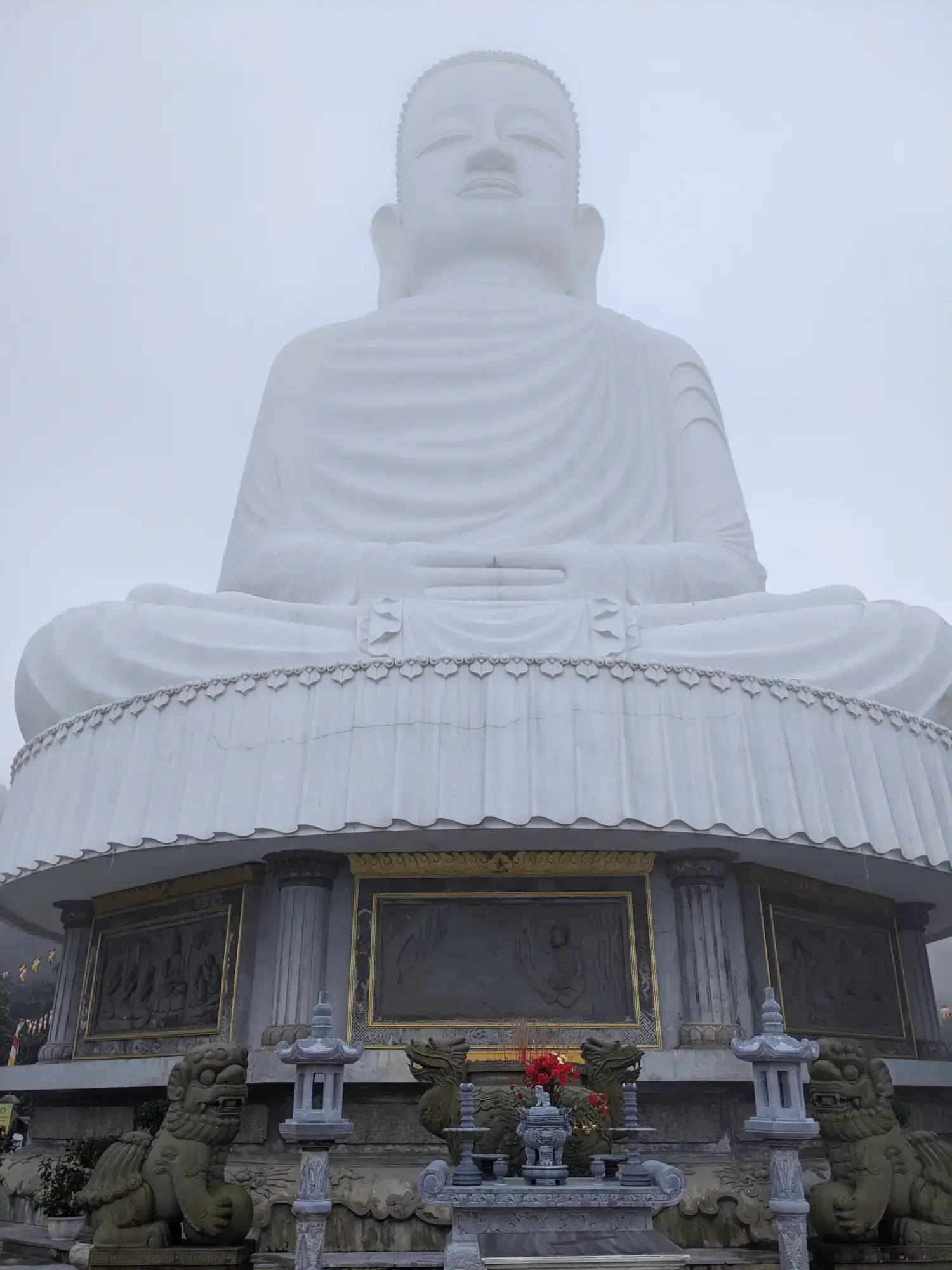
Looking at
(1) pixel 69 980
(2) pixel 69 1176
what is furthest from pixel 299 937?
(1) pixel 69 980

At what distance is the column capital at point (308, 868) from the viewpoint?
802 cm

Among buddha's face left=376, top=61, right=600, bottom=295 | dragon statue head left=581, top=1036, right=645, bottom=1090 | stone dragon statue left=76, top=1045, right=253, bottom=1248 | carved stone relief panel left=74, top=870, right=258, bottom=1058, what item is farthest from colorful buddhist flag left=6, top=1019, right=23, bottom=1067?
buddha's face left=376, top=61, right=600, bottom=295

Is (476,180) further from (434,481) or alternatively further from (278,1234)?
(278,1234)

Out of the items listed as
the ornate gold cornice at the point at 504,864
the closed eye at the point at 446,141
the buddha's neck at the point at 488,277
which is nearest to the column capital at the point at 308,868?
the ornate gold cornice at the point at 504,864

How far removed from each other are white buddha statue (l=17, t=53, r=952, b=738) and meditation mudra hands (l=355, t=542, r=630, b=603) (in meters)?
0.02

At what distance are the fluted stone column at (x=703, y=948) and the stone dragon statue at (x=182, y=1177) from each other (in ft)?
9.81

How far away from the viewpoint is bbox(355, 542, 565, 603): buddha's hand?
9.32m

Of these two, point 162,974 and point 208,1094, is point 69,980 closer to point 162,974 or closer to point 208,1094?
point 162,974

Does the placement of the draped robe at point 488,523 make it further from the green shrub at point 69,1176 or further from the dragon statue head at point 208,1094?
the green shrub at point 69,1176

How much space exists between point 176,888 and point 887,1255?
5.45 m

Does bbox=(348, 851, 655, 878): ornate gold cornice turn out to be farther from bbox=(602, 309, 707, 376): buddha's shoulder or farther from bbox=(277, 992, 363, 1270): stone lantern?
bbox=(602, 309, 707, 376): buddha's shoulder

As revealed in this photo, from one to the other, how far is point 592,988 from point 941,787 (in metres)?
2.95

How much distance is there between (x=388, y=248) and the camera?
15219 millimetres

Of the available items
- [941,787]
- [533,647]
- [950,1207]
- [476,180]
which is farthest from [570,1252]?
[476,180]
